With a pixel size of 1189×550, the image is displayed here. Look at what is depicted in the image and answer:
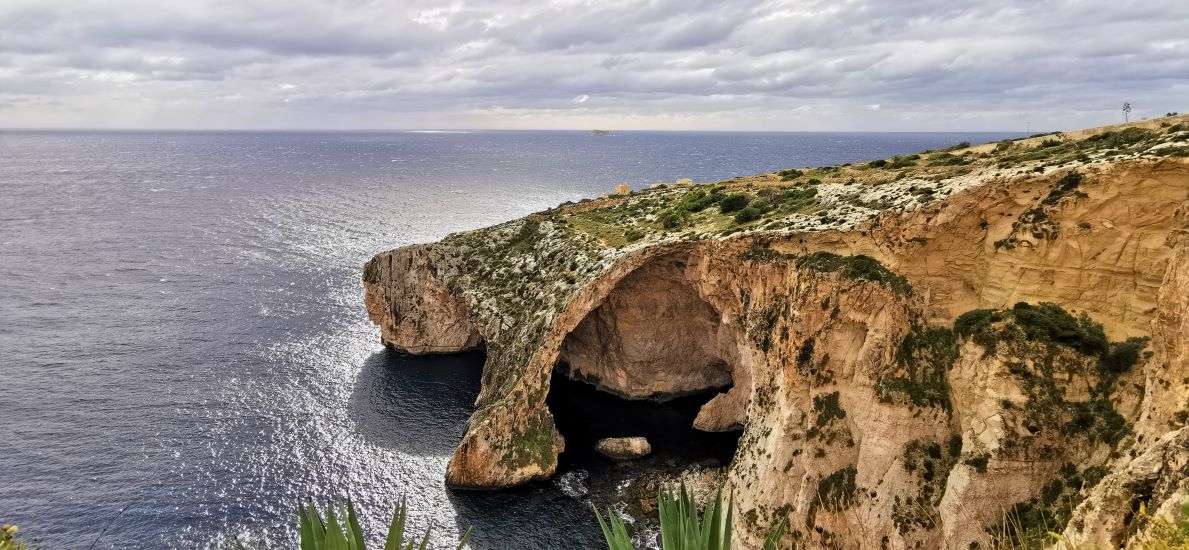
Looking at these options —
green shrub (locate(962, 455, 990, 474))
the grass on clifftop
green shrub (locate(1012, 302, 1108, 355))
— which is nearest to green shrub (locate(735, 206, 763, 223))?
the grass on clifftop

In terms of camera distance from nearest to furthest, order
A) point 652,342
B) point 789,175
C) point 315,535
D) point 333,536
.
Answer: point 333,536 < point 315,535 < point 652,342 < point 789,175

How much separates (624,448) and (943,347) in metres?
24.5

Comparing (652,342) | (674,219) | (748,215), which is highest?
(748,215)

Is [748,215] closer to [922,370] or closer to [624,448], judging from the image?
Answer: [922,370]

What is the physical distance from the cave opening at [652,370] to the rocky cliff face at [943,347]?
7.47ft

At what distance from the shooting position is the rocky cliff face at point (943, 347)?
25766 millimetres

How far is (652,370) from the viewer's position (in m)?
59.7

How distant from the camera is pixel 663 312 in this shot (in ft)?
190

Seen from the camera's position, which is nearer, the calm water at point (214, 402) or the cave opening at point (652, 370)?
the calm water at point (214, 402)

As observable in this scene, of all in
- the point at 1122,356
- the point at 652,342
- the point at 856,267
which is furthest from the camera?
the point at 652,342

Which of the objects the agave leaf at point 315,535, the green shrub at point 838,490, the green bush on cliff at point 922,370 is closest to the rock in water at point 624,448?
the green shrub at point 838,490

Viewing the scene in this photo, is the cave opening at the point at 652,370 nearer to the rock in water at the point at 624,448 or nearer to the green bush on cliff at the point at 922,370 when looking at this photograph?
the rock in water at the point at 624,448

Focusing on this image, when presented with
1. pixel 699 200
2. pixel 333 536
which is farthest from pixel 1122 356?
pixel 699 200

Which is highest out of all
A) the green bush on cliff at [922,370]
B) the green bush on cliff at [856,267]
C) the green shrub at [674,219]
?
the green shrub at [674,219]
